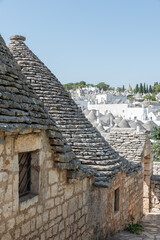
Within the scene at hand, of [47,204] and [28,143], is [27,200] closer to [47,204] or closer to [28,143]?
[47,204]

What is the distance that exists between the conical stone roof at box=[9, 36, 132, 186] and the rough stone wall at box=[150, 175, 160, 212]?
5356 millimetres

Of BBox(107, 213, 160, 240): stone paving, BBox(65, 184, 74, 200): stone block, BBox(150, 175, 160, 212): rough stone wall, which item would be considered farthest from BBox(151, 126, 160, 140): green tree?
BBox(65, 184, 74, 200): stone block

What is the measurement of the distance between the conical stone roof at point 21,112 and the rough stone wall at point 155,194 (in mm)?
7878

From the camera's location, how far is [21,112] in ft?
12.0

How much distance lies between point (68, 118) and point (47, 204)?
2.74 metres

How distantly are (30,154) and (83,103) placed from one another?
7756cm

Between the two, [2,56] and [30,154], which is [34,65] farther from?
[30,154]

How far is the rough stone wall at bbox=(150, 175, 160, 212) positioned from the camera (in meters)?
11.7

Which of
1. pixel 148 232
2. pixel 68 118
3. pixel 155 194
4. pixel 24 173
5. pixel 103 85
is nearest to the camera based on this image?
pixel 24 173

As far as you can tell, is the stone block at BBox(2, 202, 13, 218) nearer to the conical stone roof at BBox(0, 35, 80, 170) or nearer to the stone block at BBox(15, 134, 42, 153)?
the stone block at BBox(15, 134, 42, 153)

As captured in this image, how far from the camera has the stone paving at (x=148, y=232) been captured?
6.97m

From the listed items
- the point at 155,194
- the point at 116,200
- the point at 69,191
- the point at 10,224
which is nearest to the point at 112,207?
the point at 116,200

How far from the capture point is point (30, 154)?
4.08 m

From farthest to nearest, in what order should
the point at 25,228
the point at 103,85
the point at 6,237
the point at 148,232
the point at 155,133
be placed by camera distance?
the point at 103,85 → the point at 155,133 → the point at 148,232 → the point at 25,228 → the point at 6,237
